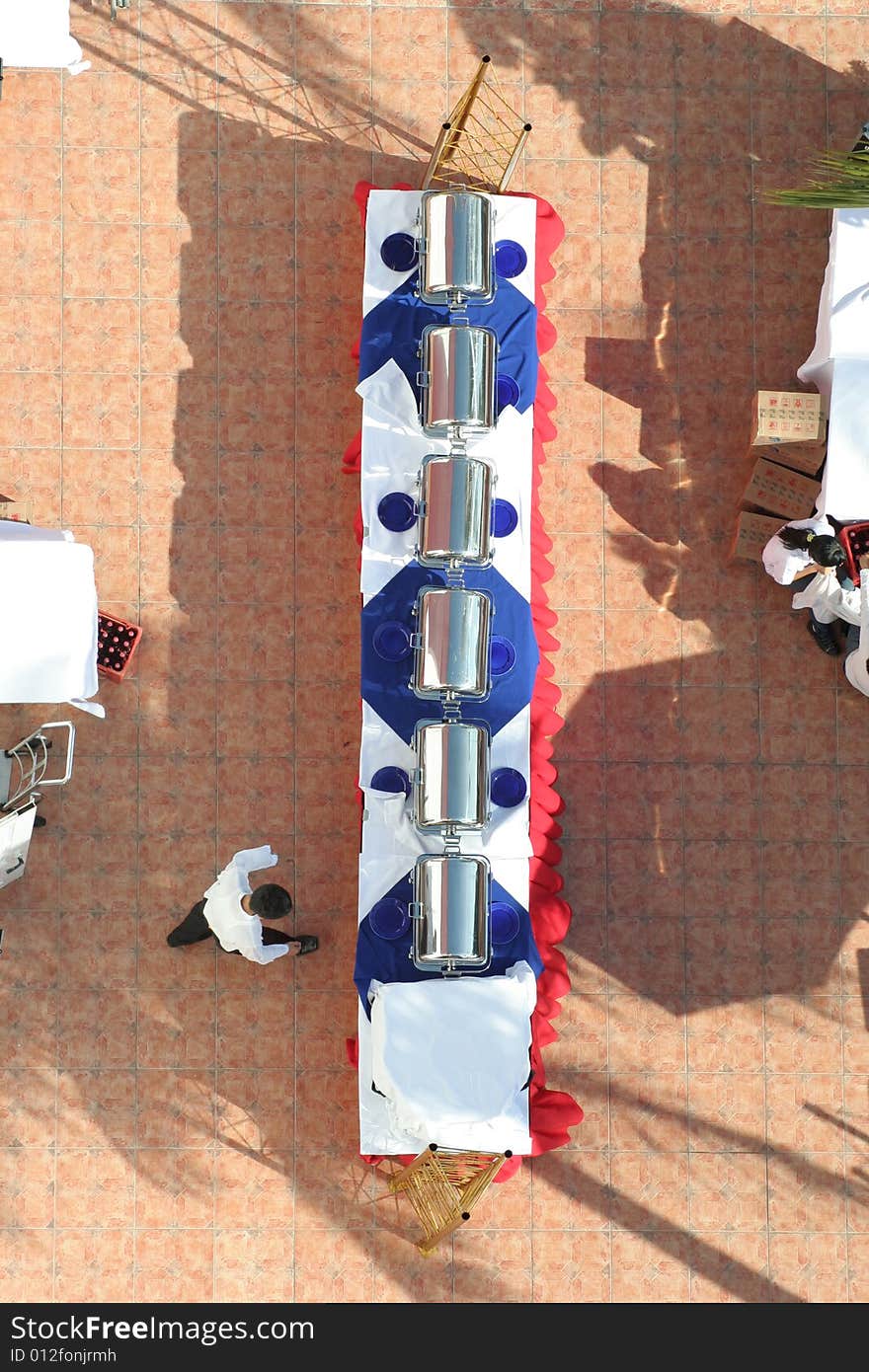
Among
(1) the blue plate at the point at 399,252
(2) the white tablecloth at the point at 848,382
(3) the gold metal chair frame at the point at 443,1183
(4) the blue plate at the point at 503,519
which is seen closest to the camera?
(3) the gold metal chair frame at the point at 443,1183

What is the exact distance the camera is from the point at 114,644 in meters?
6.93

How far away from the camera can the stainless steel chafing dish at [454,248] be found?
6.33 m

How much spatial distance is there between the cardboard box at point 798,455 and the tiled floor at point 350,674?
32 cm

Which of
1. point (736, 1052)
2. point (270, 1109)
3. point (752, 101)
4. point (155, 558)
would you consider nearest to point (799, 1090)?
point (736, 1052)

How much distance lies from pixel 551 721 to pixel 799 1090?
276 centimetres

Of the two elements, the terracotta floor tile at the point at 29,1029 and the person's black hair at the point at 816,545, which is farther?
the terracotta floor tile at the point at 29,1029

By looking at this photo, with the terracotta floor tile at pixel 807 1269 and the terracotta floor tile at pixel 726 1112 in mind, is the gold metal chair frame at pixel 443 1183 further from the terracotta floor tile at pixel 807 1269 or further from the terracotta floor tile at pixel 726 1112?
the terracotta floor tile at pixel 807 1269

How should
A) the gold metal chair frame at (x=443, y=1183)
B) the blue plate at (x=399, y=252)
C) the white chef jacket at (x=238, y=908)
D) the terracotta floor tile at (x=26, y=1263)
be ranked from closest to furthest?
the gold metal chair frame at (x=443, y=1183)
the white chef jacket at (x=238, y=908)
the blue plate at (x=399, y=252)
the terracotta floor tile at (x=26, y=1263)

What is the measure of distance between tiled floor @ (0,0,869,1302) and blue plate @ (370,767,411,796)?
70 cm

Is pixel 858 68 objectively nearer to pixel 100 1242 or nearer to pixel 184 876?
pixel 184 876

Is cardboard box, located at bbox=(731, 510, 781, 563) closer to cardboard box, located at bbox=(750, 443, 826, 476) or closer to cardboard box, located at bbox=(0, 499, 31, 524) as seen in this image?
cardboard box, located at bbox=(750, 443, 826, 476)

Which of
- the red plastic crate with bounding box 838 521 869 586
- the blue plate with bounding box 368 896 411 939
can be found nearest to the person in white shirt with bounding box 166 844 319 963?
the blue plate with bounding box 368 896 411 939

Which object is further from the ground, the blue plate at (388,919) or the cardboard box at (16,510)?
the cardboard box at (16,510)

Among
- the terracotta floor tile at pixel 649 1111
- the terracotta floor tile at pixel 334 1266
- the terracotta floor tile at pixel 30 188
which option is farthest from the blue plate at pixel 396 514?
the terracotta floor tile at pixel 334 1266
